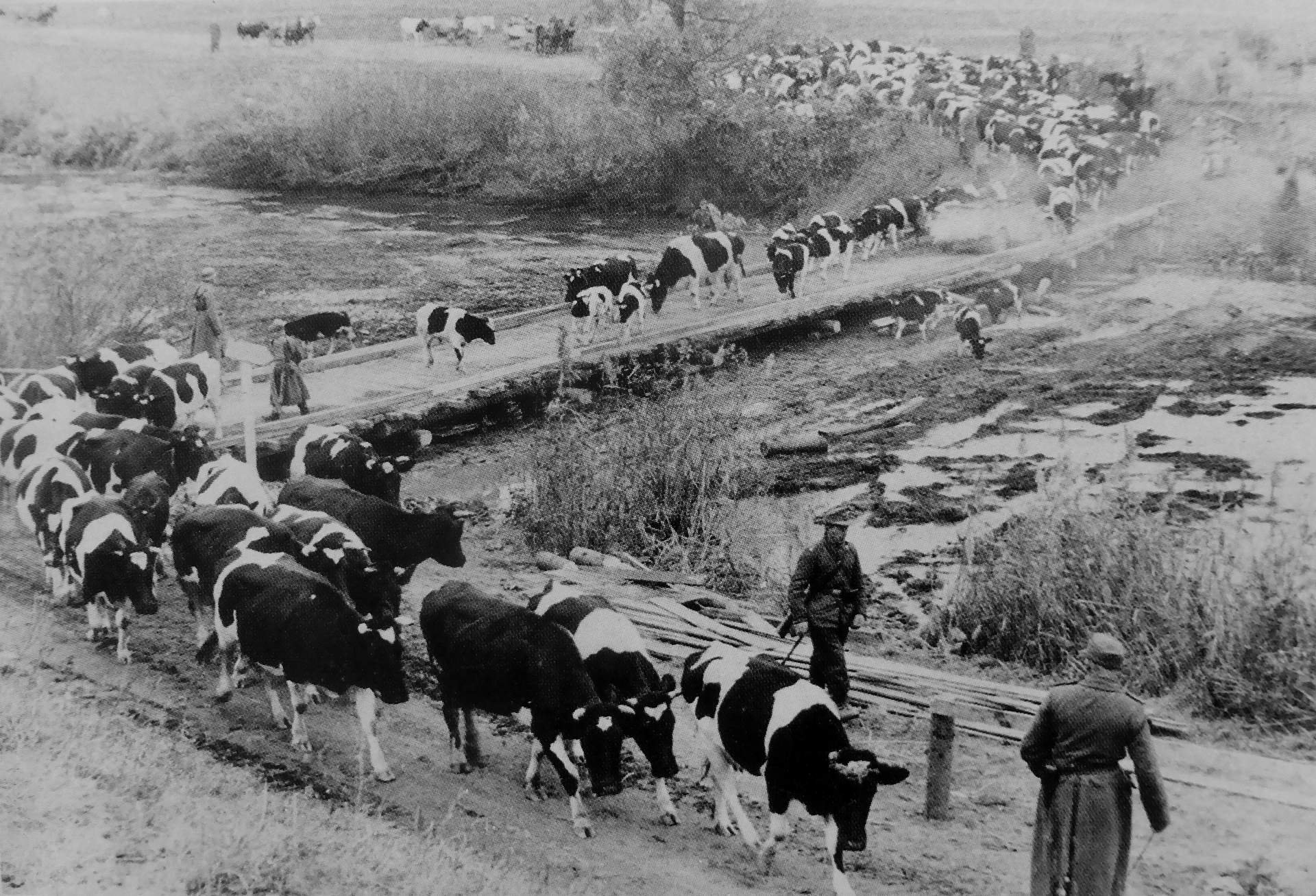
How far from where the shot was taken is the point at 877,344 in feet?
31.6

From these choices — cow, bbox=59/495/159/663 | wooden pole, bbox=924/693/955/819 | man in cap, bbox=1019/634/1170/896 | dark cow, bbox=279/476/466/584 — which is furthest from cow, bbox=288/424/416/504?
man in cap, bbox=1019/634/1170/896

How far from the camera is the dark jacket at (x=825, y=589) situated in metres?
6.20

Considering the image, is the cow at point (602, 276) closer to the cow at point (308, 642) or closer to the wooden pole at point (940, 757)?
the cow at point (308, 642)

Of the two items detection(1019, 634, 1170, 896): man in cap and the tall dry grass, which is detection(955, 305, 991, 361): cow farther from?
detection(1019, 634, 1170, 896): man in cap

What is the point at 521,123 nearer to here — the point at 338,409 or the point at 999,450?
the point at 338,409

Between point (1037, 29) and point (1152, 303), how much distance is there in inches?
85.6

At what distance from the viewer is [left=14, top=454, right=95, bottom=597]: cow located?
7.59 metres

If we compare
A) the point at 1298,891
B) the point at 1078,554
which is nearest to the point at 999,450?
the point at 1078,554

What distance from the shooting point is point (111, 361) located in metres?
9.42

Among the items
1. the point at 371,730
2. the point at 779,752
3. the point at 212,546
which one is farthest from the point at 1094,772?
the point at 212,546

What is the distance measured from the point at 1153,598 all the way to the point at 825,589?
1999 mm

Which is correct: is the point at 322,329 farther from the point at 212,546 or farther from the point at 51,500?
the point at 212,546

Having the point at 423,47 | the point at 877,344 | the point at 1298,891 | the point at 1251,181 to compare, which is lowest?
the point at 1298,891

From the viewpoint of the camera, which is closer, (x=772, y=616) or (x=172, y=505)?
(x=772, y=616)
